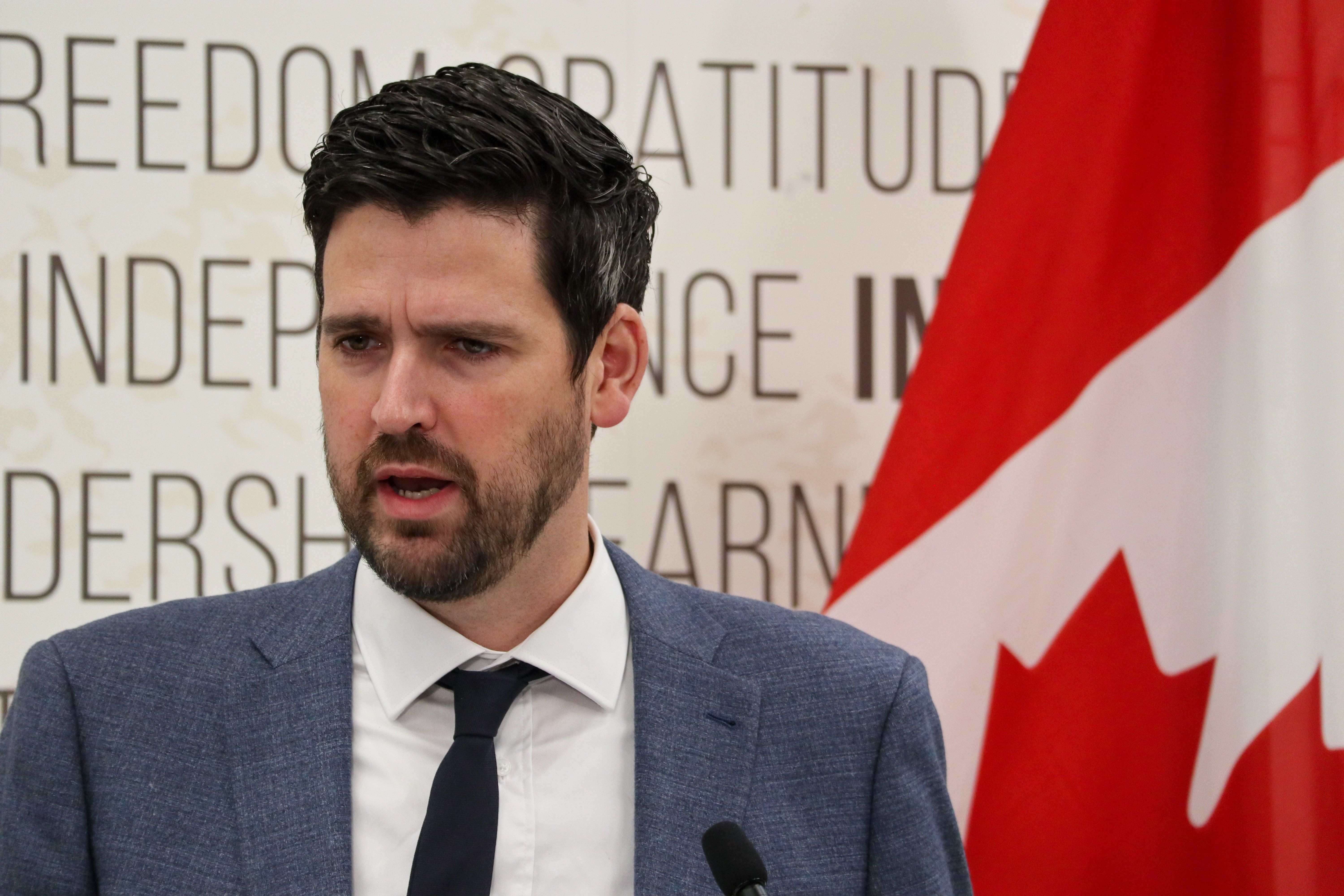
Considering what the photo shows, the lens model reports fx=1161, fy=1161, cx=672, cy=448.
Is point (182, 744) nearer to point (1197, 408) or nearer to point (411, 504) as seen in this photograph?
point (411, 504)

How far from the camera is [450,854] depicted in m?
1.42

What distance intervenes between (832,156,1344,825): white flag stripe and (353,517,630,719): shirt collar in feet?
2.08

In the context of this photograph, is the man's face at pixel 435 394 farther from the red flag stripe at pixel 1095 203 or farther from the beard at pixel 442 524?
the red flag stripe at pixel 1095 203

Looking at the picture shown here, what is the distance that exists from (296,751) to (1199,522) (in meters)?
1.55

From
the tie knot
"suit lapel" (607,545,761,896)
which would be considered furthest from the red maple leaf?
the tie knot

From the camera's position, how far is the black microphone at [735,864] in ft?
3.65

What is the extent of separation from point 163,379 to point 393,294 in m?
1.06

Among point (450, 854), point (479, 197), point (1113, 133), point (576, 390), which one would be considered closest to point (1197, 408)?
point (1113, 133)

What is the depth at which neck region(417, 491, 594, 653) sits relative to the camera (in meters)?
1.64

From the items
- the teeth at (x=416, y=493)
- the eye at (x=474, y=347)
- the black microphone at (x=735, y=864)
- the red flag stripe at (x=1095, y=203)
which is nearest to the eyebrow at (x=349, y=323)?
the eye at (x=474, y=347)

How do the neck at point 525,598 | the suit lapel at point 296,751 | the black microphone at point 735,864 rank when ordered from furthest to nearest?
the neck at point 525,598 → the suit lapel at point 296,751 → the black microphone at point 735,864

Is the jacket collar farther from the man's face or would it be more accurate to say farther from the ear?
the ear

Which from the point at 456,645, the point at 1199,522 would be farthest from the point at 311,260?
the point at 1199,522

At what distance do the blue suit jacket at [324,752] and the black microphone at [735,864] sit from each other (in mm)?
384
